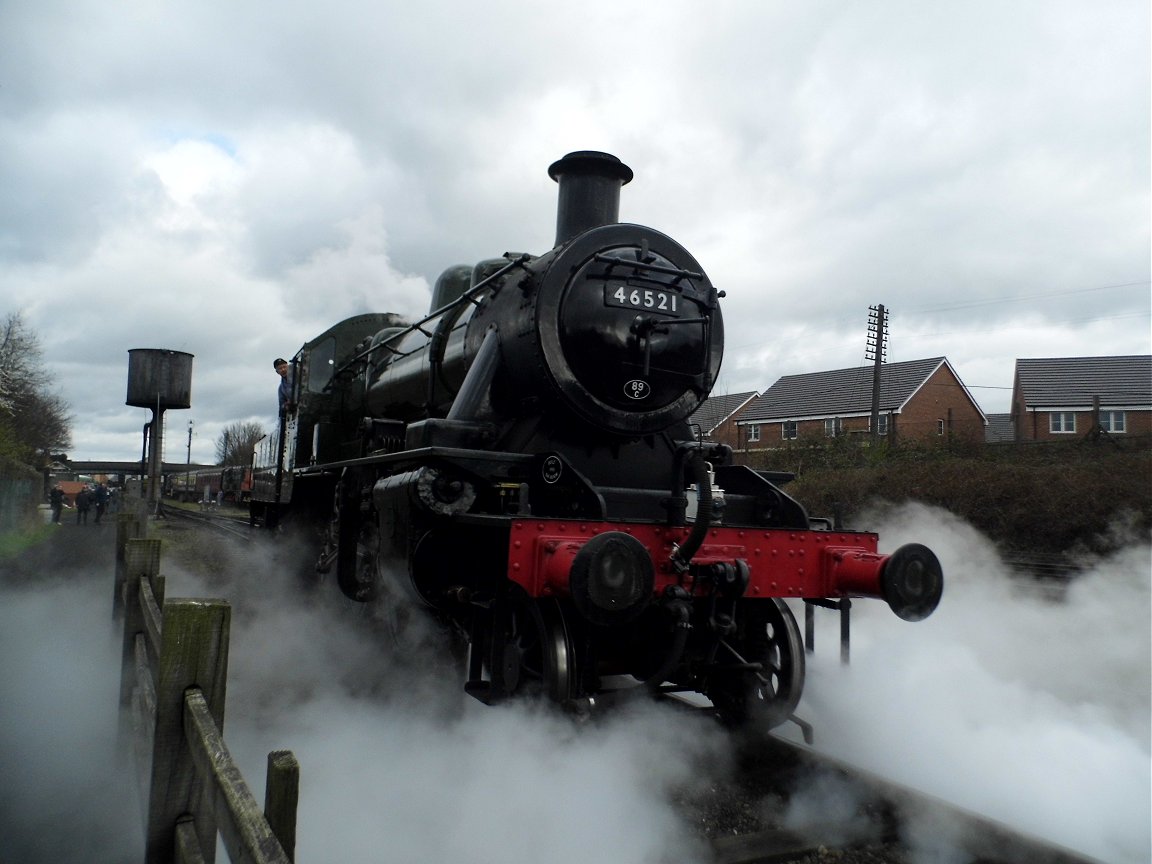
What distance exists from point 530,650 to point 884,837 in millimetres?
1621

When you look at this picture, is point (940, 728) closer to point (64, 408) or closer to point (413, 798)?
point (413, 798)

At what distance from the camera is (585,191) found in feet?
15.8

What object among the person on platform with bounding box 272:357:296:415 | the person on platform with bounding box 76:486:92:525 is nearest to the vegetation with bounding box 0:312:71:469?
→ the person on platform with bounding box 76:486:92:525

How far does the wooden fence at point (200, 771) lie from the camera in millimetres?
1575

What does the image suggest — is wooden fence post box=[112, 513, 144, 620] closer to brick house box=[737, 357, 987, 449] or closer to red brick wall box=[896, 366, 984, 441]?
brick house box=[737, 357, 987, 449]

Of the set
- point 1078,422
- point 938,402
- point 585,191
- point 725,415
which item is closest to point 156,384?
point 585,191

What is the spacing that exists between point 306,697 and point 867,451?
51.4 feet

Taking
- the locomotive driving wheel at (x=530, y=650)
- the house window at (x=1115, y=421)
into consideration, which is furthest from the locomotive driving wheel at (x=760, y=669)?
the house window at (x=1115, y=421)

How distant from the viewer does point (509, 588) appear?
3.71 metres

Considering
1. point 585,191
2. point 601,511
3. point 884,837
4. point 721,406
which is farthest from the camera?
point 721,406

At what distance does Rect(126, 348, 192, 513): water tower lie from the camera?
14.2 metres

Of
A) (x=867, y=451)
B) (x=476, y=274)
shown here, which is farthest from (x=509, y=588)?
(x=867, y=451)

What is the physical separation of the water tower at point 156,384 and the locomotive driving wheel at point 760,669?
12.8m

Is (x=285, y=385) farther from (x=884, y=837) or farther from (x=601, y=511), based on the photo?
(x=884, y=837)
